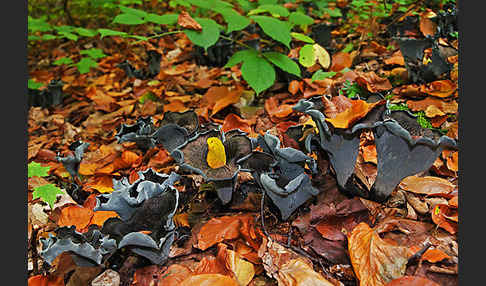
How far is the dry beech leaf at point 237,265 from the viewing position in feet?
5.55

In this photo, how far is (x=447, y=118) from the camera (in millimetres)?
2662

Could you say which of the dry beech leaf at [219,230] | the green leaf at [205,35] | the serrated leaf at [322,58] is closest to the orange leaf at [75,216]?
the dry beech leaf at [219,230]

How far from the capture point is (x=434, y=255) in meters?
1.61

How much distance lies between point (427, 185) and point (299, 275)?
1036mm

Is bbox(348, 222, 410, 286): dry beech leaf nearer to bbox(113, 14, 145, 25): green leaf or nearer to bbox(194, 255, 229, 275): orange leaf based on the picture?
bbox(194, 255, 229, 275): orange leaf

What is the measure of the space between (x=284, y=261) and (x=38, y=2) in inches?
360

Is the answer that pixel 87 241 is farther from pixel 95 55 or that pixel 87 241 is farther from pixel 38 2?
pixel 38 2

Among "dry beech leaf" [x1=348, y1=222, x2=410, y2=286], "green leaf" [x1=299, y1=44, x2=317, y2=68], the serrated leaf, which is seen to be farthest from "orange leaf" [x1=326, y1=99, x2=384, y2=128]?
the serrated leaf

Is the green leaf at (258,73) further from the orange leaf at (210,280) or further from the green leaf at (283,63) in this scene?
the orange leaf at (210,280)

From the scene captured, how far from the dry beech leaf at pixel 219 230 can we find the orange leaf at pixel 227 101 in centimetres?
151

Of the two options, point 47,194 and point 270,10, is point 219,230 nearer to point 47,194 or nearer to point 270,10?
point 47,194

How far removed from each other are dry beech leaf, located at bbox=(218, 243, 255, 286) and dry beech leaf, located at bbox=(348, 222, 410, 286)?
1.71 ft

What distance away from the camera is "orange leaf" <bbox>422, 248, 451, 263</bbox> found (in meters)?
1.59

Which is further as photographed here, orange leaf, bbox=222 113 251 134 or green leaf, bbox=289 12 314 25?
green leaf, bbox=289 12 314 25
